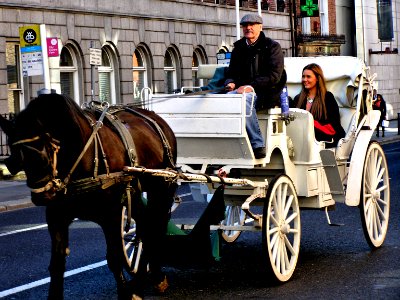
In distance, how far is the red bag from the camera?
12.0 meters

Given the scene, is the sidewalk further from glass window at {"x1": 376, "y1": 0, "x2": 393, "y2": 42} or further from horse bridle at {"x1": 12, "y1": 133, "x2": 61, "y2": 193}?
glass window at {"x1": 376, "y1": 0, "x2": 393, "y2": 42}

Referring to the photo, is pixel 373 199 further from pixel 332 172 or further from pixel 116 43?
pixel 116 43

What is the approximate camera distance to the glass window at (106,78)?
36.3 metres

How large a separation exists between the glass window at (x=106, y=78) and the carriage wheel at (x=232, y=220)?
940 inches

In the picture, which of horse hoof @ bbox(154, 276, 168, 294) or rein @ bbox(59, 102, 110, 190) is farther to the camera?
horse hoof @ bbox(154, 276, 168, 294)

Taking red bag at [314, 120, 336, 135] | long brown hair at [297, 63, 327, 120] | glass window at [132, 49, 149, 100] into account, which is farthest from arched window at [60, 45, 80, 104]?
red bag at [314, 120, 336, 135]

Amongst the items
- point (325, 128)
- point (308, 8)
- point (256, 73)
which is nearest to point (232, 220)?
point (325, 128)

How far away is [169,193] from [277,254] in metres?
1.13

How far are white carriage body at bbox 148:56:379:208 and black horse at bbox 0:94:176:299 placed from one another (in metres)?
0.68

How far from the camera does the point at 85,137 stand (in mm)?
8188

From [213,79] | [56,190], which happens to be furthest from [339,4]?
[56,190]

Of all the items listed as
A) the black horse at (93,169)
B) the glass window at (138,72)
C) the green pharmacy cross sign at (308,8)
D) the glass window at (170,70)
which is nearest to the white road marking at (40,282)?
the black horse at (93,169)

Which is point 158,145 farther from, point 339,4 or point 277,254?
point 339,4

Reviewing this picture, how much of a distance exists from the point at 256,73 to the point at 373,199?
217cm
